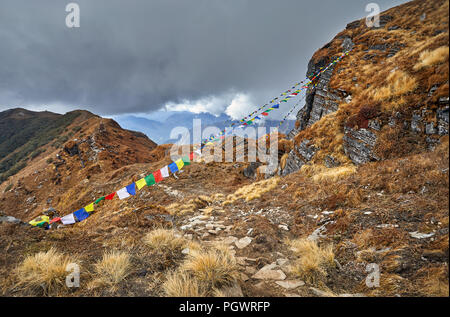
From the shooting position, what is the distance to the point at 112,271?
11.7 ft

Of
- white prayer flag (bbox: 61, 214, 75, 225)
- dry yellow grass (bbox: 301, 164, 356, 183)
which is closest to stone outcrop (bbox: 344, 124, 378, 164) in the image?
dry yellow grass (bbox: 301, 164, 356, 183)

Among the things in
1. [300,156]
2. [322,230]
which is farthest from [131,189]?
[300,156]

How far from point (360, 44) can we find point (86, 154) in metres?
45.9

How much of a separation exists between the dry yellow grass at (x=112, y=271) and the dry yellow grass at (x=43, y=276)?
22.5 inches

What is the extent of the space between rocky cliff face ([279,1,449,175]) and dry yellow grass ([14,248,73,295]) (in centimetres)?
799

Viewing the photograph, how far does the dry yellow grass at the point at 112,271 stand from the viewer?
3410mm

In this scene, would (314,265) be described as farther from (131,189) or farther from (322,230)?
(131,189)

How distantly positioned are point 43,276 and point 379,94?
14946mm

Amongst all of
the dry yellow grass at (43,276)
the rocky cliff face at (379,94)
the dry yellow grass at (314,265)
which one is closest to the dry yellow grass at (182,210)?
the dry yellow grass at (43,276)

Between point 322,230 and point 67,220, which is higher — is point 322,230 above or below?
above

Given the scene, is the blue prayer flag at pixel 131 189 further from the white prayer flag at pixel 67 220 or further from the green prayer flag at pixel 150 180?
the white prayer flag at pixel 67 220

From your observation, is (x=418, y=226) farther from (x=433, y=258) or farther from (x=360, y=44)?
(x=360, y=44)

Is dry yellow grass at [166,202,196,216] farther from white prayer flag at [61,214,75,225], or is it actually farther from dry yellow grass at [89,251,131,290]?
dry yellow grass at [89,251,131,290]
